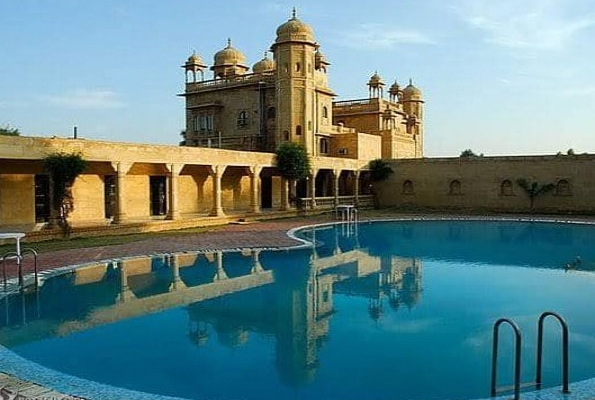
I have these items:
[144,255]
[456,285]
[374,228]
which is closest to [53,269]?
[144,255]

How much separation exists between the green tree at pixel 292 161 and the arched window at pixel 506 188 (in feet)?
39.4

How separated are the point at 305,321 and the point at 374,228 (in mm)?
14521

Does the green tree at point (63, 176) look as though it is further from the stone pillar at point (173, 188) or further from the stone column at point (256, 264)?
the stone column at point (256, 264)

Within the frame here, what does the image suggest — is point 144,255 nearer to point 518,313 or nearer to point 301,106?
point 518,313

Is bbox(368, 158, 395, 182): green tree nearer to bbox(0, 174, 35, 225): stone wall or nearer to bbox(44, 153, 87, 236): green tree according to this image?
bbox(44, 153, 87, 236): green tree

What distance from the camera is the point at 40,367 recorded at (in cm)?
585

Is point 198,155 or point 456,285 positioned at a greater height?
point 198,155

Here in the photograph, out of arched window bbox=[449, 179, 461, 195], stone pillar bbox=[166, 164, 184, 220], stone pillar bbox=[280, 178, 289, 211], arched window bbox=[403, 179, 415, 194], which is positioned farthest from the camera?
arched window bbox=[403, 179, 415, 194]

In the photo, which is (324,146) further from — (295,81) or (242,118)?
(242,118)

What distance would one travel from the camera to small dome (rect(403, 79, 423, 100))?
49.4 metres

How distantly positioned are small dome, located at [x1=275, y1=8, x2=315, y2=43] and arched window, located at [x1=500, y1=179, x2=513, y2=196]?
1398 centimetres

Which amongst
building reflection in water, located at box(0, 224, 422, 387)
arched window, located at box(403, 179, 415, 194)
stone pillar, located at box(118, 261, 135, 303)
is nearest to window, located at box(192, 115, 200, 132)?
arched window, located at box(403, 179, 415, 194)

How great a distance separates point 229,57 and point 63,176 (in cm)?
2508

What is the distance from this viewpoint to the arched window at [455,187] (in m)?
31.5
